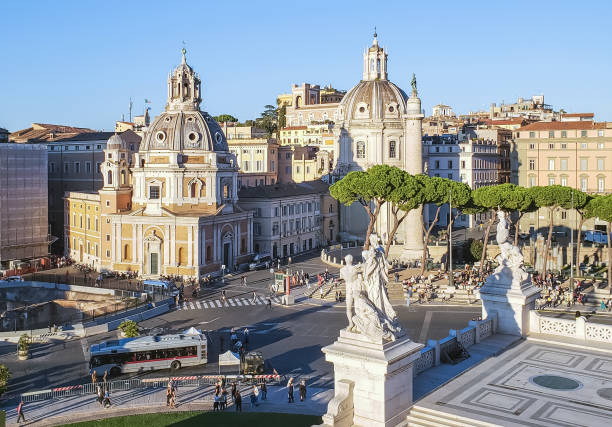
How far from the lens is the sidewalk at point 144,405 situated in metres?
25.2

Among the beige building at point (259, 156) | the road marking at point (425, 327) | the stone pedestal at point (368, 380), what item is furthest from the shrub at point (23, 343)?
the beige building at point (259, 156)

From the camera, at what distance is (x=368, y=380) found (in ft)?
46.8

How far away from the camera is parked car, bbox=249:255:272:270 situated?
199 feet

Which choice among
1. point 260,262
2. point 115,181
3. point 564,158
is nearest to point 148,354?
point 260,262

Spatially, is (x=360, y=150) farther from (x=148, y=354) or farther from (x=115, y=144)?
(x=148, y=354)

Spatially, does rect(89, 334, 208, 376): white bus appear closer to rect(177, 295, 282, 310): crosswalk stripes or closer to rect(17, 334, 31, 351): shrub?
rect(17, 334, 31, 351): shrub

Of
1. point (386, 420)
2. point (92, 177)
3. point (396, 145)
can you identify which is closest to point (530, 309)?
point (386, 420)

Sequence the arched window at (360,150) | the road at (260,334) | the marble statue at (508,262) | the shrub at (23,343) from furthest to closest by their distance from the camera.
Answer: the arched window at (360,150) → the shrub at (23,343) → the road at (260,334) → the marble statue at (508,262)

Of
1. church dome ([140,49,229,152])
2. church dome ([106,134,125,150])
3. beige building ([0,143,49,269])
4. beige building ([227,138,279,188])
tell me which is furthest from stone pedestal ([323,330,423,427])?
beige building ([227,138,279,188])

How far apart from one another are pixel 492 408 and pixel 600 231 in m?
57.3

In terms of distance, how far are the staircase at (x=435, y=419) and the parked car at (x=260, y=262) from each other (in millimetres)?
45695

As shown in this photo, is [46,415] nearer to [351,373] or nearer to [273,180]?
[351,373]

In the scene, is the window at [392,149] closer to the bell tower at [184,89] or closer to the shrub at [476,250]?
the shrub at [476,250]

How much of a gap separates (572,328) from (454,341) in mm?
4449
